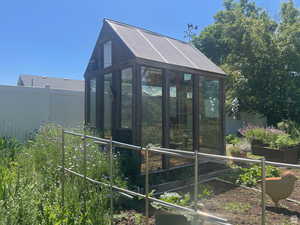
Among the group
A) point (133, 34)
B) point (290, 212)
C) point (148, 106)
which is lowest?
point (290, 212)

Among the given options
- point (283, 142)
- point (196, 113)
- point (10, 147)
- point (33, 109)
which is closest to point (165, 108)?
point (196, 113)

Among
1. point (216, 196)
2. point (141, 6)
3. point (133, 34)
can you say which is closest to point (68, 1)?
point (141, 6)

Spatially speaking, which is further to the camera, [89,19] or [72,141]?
[89,19]

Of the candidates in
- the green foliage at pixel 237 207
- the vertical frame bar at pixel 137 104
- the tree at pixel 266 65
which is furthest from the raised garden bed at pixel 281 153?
the tree at pixel 266 65

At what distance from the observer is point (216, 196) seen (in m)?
3.70

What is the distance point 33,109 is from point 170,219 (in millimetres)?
6985

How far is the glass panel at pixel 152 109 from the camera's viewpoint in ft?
16.7

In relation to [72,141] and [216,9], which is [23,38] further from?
[216,9]

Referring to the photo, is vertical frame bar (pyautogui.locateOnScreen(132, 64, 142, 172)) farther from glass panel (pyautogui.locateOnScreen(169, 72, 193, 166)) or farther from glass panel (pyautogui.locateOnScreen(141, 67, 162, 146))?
Answer: glass panel (pyautogui.locateOnScreen(169, 72, 193, 166))

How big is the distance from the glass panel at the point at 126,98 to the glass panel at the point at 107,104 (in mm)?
608

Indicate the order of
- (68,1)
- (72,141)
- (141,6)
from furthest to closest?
(141,6), (68,1), (72,141)

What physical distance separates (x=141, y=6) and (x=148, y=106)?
17.3ft

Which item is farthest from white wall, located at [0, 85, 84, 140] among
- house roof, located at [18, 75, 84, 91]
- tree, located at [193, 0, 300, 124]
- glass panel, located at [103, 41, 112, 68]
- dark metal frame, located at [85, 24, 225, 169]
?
tree, located at [193, 0, 300, 124]

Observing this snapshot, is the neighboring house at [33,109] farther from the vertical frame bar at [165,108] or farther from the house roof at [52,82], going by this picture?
the house roof at [52,82]
